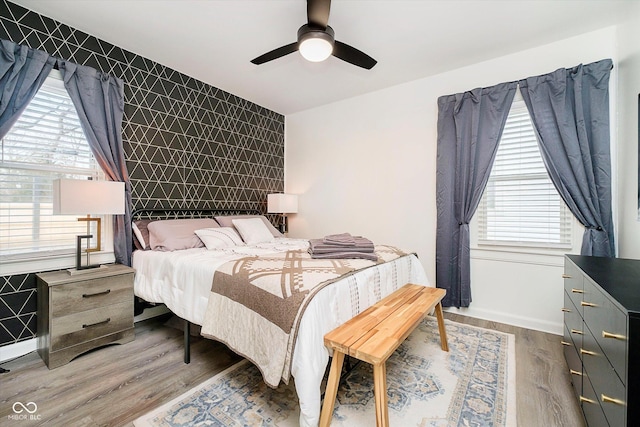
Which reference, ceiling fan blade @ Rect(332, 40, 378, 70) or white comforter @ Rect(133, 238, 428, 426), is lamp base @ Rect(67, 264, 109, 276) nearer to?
white comforter @ Rect(133, 238, 428, 426)

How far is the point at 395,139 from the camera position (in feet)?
11.6

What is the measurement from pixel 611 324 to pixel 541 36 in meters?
2.69

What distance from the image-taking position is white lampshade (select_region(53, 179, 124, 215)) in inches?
80.0

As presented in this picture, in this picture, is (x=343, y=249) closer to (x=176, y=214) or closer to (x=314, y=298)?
(x=314, y=298)

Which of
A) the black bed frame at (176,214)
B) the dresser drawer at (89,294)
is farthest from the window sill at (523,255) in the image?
the dresser drawer at (89,294)

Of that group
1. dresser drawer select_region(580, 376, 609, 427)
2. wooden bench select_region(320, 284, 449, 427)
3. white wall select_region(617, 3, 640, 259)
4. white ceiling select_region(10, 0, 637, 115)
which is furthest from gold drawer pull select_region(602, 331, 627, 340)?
white ceiling select_region(10, 0, 637, 115)

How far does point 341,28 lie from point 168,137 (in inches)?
84.2

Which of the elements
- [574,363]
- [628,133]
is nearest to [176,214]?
[574,363]

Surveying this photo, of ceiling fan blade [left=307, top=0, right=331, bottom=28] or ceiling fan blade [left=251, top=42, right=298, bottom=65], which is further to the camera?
ceiling fan blade [left=251, top=42, right=298, bottom=65]

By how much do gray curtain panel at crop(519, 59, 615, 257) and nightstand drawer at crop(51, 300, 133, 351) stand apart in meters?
3.96

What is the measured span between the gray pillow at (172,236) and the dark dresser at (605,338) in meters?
2.89

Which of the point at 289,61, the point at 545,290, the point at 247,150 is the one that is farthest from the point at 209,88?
the point at 545,290

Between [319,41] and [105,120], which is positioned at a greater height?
[319,41]

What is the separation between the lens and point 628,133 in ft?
7.23
